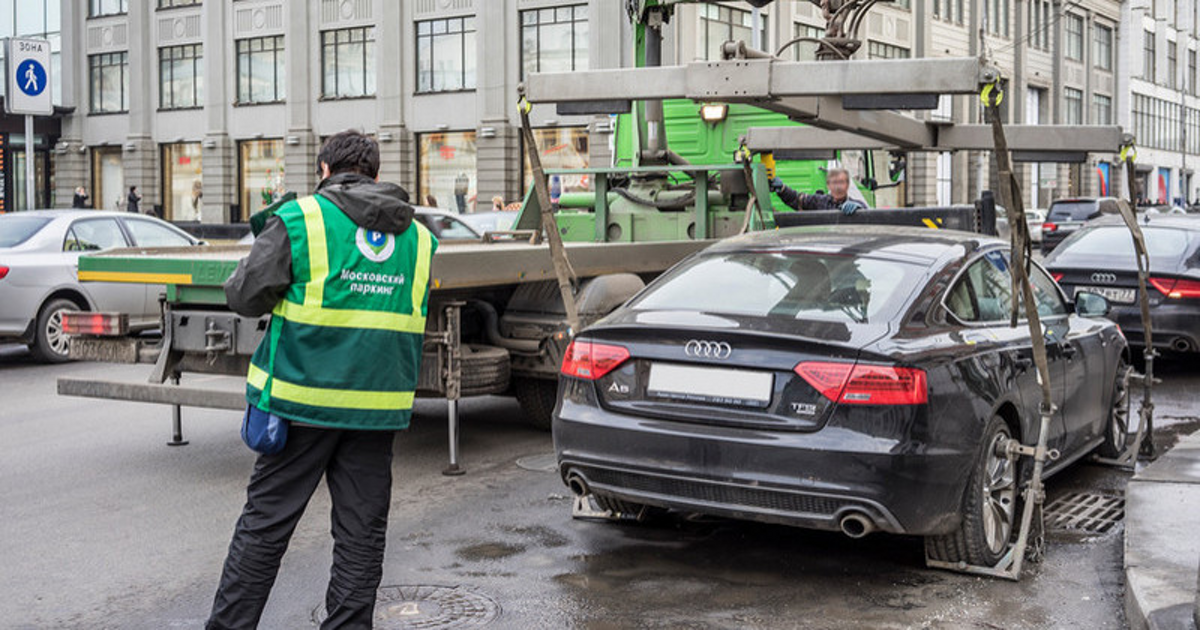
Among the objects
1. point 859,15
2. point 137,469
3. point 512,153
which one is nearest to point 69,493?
point 137,469

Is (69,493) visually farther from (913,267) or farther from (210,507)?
(913,267)

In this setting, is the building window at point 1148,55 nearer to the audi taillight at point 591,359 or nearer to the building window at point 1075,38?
the building window at point 1075,38

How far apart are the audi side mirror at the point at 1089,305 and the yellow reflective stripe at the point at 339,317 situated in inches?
174

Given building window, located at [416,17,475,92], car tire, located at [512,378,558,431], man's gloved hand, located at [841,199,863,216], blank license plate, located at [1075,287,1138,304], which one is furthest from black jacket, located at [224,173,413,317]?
building window, located at [416,17,475,92]

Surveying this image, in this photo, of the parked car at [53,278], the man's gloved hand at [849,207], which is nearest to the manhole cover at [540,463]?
the man's gloved hand at [849,207]

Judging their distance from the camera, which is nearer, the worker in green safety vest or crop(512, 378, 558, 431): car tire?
the worker in green safety vest

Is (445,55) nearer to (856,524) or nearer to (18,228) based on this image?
(18,228)

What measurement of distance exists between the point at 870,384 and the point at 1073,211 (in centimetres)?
3274

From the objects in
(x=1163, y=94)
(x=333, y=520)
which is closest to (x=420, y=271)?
(x=333, y=520)

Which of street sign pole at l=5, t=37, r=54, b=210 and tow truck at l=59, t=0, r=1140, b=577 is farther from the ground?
street sign pole at l=5, t=37, r=54, b=210

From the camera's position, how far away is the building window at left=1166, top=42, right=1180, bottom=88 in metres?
81.1

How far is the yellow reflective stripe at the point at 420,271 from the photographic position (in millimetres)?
4660

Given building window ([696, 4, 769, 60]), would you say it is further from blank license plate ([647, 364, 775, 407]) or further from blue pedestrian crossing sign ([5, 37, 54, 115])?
blank license plate ([647, 364, 775, 407])

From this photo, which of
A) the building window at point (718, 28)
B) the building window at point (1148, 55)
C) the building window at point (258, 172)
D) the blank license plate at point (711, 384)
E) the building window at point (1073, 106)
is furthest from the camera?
the building window at point (1148, 55)
